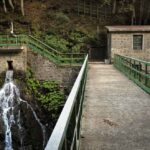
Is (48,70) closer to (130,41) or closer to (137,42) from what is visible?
(130,41)

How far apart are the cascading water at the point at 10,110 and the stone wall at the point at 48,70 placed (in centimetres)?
217

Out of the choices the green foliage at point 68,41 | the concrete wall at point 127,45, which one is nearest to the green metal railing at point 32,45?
the concrete wall at point 127,45

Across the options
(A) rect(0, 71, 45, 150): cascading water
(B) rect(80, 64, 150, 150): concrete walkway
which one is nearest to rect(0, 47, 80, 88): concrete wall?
(A) rect(0, 71, 45, 150): cascading water

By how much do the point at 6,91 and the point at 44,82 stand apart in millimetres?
3122

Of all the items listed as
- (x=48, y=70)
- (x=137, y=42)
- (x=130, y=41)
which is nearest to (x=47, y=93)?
(x=48, y=70)

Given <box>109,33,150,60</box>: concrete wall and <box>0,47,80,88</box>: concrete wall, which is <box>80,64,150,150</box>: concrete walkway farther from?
<box>109,33,150,60</box>: concrete wall

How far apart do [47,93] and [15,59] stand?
3.61 metres

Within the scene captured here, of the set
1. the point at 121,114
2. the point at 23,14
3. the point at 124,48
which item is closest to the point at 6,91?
the point at 124,48

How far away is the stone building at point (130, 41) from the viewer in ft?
124

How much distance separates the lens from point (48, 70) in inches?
1308

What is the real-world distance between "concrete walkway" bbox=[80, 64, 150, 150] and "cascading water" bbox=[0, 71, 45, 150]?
13810 mm

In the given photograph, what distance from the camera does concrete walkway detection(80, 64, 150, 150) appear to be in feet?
25.4

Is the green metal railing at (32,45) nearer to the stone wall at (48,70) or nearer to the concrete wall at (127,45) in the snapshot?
the stone wall at (48,70)

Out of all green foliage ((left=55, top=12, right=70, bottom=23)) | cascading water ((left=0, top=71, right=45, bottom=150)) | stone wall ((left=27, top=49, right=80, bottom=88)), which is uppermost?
green foliage ((left=55, top=12, right=70, bottom=23))
